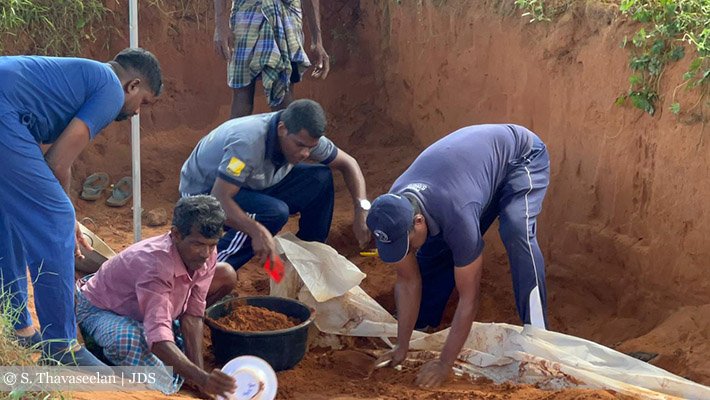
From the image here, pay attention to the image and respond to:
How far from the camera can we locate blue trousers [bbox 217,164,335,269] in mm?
4645

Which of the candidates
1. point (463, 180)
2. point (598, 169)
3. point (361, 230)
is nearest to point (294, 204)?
point (361, 230)

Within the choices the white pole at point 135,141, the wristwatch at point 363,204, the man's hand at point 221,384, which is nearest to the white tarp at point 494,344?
the wristwatch at point 363,204

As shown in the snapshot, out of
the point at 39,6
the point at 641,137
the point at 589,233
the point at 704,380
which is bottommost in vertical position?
the point at 704,380

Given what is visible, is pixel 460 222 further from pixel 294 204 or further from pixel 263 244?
pixel 294 204

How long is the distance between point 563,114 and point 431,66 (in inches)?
57.2

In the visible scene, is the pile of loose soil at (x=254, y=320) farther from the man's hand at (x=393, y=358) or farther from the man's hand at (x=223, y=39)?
the man's hand at (x=223, y=39)

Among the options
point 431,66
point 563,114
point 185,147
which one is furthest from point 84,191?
point 563,114

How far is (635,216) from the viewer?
15.1 feet

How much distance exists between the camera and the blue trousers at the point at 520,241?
399cm

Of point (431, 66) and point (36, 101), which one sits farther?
point (431, 66)

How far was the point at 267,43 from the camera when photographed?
542 cm

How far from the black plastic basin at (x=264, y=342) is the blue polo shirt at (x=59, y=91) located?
1.13 meters

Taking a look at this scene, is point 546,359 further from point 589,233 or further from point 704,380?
point 589,233

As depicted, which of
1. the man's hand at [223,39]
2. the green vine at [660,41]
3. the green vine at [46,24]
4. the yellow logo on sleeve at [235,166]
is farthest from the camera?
the green vine at [46,24]
